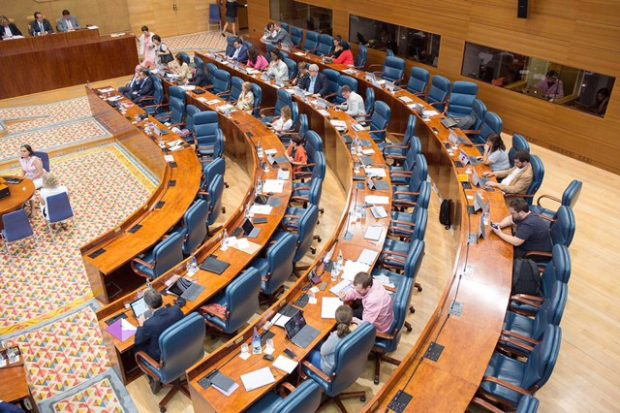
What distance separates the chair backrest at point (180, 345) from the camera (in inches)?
184

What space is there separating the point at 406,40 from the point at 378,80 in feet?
8.07

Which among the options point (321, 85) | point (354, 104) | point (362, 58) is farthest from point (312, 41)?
point (354, 104)

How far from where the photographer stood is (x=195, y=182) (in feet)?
25.9

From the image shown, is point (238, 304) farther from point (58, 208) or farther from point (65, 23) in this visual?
point (65, 23)

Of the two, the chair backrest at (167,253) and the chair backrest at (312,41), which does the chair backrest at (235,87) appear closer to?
the chair backrest at (312,41)

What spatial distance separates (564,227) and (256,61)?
884cm

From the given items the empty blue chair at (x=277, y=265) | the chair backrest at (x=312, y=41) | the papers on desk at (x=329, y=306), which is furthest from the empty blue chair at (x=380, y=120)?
the chair backrest at (x=312, y=41)

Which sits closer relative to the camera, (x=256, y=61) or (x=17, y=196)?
(x=17, y=196)

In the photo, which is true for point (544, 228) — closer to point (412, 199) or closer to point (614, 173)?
point (412, 199)

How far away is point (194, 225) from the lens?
22.3 feet

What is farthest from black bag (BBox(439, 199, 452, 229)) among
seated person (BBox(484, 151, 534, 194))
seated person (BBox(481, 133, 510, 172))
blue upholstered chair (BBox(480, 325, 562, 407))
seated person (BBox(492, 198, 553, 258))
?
blue upholstered chair (BBox(480, 325, 562, 407))

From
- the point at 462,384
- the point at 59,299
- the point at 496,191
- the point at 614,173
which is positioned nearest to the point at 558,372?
the point at 462,384

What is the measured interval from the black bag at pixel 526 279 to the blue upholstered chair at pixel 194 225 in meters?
3.84

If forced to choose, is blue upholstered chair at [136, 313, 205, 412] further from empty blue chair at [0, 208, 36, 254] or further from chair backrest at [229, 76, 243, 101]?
chair backrest at [229, 76, 243, 101]
